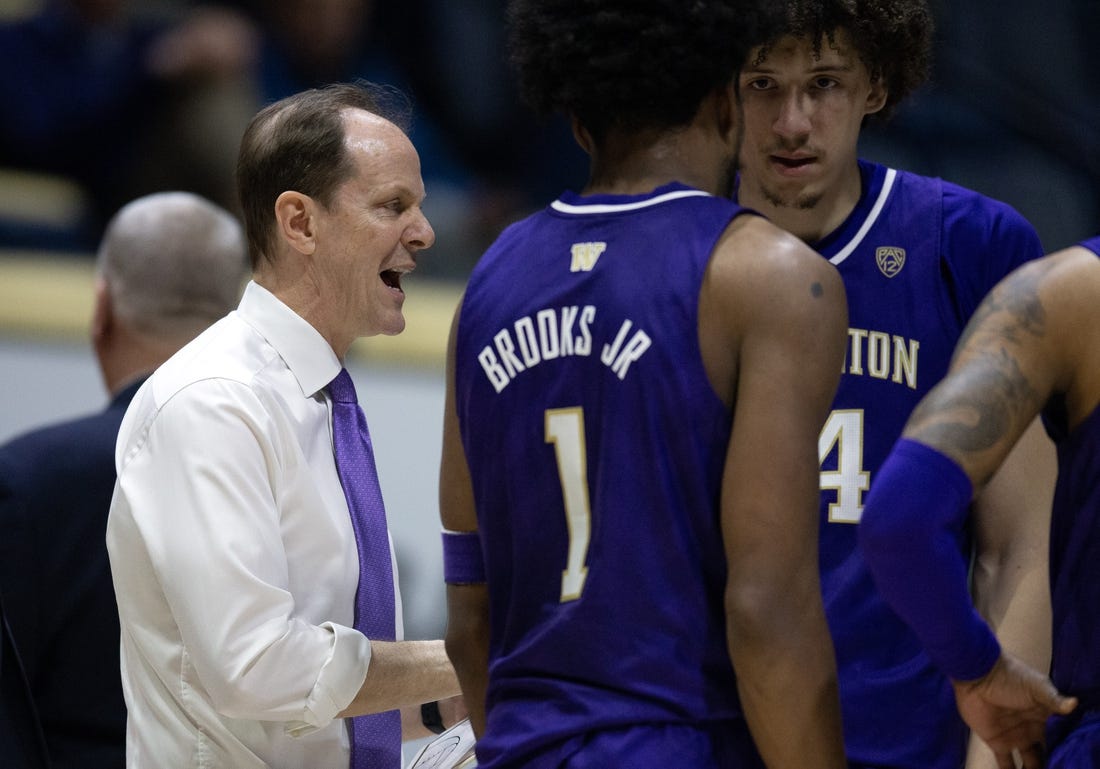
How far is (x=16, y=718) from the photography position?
286cm

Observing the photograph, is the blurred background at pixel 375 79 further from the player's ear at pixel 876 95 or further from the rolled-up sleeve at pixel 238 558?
the rolled-up sleeve at pixel 238 558

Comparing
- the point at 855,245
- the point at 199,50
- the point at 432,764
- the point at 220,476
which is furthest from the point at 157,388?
the point at 199,50

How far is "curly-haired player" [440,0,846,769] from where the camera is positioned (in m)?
1.96

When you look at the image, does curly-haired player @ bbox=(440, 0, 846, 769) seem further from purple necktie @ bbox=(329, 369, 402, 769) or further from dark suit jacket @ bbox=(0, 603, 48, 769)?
dark suit jacket @ bbox=(0, 603, 48, 769)

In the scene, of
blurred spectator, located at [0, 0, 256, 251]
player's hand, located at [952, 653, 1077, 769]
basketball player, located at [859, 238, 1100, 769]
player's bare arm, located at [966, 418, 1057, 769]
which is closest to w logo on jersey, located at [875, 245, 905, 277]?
player's bare arm, located at [966, 418, 1057, 769]

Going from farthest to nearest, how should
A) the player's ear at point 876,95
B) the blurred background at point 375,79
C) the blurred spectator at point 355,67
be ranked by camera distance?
the blurred spectator at point 355,67 < the blurred background at point 375,79 < the player's ear at point 876,95

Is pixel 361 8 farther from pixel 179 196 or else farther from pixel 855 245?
pixel 855 245

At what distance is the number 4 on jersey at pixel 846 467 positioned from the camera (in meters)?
2.62

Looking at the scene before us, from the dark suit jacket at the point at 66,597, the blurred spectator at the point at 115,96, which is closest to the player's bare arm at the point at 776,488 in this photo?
the dark suit jacket at the point at 66,597

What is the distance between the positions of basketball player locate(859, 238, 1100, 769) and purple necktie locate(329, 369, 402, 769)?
3.29 ft

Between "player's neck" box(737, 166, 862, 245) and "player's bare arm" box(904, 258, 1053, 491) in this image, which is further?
"player's neck" box(737, 166, 862, 245)

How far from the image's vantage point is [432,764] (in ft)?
A: 8.77

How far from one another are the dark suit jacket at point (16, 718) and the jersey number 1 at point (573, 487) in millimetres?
1300

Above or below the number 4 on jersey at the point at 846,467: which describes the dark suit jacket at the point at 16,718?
below
